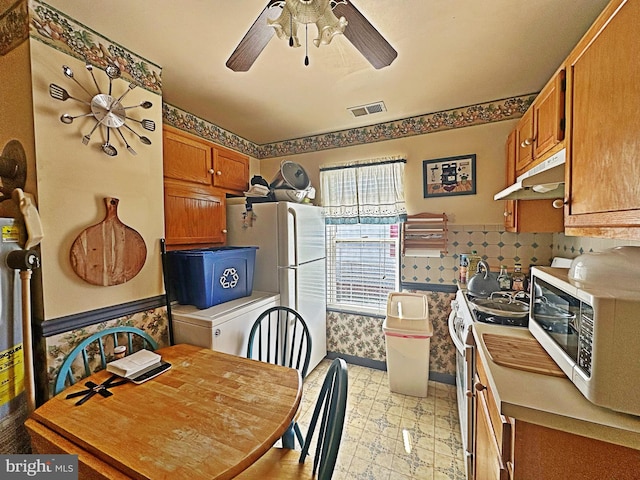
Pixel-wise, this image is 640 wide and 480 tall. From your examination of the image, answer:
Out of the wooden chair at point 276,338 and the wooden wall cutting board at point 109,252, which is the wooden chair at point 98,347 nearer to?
the wooden wall cutting board at point 109,252

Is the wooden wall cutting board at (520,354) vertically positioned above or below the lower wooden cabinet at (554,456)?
above

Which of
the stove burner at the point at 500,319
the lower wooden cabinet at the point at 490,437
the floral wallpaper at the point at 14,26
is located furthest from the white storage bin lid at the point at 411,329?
the floral wallpaper at the point at 14,26

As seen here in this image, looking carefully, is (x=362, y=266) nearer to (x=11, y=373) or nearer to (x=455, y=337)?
(x=455, y=337)

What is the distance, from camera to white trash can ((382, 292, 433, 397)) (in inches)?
93.8

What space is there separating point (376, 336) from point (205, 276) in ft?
6.26

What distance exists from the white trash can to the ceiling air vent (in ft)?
6.11

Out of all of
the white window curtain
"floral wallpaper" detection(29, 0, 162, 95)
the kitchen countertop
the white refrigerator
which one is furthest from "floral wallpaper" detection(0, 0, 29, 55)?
the kitchen countertop

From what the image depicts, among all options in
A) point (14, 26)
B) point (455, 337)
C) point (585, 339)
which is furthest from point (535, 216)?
point (14, 26)

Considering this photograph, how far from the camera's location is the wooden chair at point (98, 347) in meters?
1.30

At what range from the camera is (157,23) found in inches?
55.4

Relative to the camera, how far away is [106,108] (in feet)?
4.90

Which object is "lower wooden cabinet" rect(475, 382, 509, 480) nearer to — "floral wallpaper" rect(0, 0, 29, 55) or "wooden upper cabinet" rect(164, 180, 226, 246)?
"wooden upper cabinet" rect(164, 180, 226, 246)

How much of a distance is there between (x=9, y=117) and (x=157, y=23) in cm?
88

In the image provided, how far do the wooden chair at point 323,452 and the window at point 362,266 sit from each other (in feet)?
6.00
